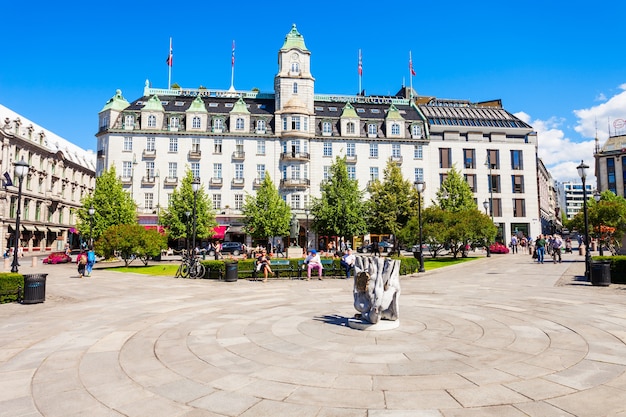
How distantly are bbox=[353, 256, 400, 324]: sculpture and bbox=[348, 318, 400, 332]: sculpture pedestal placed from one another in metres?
0.09

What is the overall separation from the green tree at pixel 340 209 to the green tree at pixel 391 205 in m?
1.30

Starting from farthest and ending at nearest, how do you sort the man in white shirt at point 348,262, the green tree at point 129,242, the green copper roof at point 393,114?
the green copper roof at point 393,114 → the green tree at point 129,242 → the man in white shirt at point 348,262

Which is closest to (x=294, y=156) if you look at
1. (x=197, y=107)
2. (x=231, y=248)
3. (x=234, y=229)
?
(x=234, y=229)

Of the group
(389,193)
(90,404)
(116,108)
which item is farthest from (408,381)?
(116,108)

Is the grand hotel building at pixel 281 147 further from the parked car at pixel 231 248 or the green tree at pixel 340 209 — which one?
the parked car at pixel 231 248

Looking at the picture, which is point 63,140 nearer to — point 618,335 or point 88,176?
point 88,176

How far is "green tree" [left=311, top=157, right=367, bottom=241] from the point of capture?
146 ft

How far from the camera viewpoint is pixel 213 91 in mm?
59219

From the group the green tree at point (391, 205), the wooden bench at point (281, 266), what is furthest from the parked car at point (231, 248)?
the wooden bench at point (281, 266)

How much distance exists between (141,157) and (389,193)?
31519 mm

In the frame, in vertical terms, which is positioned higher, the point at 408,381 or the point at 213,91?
the point at 213,91

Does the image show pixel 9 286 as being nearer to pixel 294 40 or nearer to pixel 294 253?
pixel 294 253

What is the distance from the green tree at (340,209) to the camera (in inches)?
1756

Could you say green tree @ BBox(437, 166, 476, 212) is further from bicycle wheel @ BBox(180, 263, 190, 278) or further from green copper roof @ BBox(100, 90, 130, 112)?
green copper roof @ BBox(100, 90, 130, 112)
